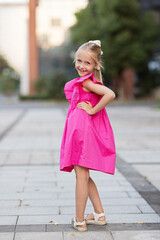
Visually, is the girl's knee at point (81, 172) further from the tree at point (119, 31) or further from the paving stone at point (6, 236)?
the tree at point (119, 31)

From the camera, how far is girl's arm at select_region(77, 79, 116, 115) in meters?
3.31

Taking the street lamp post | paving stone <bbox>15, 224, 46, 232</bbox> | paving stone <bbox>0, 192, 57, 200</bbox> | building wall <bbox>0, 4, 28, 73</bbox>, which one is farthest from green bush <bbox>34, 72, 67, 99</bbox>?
building wall <bbox>0, 4, 28, 73</bbox>

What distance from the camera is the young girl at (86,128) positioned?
3.33 metres

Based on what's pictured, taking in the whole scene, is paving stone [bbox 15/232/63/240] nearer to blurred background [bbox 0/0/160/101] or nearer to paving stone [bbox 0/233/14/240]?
paving stone [bbox 0/233/14/240]

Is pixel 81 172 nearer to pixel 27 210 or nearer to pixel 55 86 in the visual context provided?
pixel 27 210

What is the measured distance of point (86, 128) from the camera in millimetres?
3342

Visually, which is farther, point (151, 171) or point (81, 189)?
point (151, 171)

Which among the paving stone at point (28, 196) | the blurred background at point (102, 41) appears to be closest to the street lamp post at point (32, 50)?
the blurred background at point (102, 41)

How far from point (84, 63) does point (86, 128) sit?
54 centimetres

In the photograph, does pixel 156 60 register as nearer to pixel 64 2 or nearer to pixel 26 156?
pixel 64 2

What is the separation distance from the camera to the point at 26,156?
24.7ft

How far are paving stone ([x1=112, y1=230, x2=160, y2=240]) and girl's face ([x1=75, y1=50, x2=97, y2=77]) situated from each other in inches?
52.5

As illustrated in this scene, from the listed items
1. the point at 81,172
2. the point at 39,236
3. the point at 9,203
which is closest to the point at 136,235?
the point at 81,172

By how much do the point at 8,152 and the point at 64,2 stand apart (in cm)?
3837
